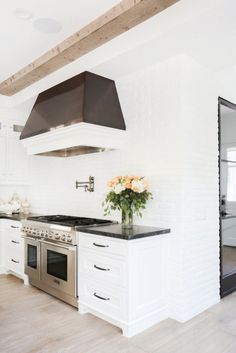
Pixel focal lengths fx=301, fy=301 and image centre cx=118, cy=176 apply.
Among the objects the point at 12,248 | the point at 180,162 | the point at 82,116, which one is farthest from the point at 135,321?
the point at 12,248

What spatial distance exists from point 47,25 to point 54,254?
2498 mm

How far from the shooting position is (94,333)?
277 cm

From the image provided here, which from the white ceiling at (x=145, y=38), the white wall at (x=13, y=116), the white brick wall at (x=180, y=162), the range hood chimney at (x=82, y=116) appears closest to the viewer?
the white ceiling at (x=145, y=38)

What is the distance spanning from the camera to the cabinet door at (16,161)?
503 centimetres

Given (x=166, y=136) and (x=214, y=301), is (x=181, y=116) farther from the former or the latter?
(x=214, y=301)

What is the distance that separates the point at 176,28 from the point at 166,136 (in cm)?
108

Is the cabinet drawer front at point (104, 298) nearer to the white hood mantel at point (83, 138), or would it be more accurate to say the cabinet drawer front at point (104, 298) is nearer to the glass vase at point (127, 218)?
the glass vase at point (127, 218)

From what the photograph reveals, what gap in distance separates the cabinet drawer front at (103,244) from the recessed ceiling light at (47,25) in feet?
6.93

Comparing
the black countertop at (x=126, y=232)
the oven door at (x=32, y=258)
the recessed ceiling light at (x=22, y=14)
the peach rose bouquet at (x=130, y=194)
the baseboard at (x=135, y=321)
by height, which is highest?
the recessed ceiling light at (x=22, y=14)

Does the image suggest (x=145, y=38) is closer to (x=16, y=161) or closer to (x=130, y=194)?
(x=130, y=194)

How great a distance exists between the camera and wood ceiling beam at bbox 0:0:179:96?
8.38 ft

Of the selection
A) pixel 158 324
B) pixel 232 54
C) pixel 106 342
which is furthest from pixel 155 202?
pixel 232 54

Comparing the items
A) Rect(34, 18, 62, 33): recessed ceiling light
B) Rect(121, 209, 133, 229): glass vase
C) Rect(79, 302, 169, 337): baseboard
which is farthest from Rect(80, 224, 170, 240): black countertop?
Rect(34, 18, 62, 33): recessed ceiling light

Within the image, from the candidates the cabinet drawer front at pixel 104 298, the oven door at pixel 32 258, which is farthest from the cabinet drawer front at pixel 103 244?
the oven door at pixel 32 258
